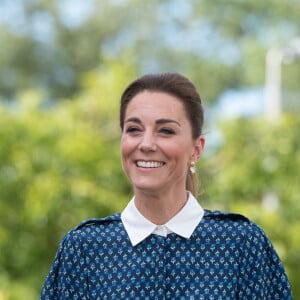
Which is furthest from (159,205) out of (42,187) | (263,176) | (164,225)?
(263,176)

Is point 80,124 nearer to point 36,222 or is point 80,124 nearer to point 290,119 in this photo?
point 36,222

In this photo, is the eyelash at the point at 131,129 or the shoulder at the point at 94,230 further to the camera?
the shoulder at the point at 94,230

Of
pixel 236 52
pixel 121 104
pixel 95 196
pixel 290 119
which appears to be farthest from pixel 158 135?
pixel 236 52

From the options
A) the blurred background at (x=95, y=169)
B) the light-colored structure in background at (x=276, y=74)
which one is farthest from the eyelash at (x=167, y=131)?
the light-colored structure in background at (x=276, y=74)

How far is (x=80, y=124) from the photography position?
10.5 metres

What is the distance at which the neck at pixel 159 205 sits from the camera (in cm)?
322

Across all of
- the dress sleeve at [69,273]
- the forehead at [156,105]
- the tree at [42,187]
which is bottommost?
the dress sleeve at [69,273]

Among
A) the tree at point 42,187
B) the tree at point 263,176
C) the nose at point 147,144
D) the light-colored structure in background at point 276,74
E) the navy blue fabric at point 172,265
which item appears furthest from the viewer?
the light-colored structure in background at point 276,74

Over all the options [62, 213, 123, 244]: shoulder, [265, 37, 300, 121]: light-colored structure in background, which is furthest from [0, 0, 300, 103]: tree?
[62, 213, 123, 244]: shoulder

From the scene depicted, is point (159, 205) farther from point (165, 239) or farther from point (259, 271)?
point (259, 271)

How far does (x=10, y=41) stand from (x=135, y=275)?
27301 millimetres

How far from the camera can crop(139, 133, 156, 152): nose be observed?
3.11m

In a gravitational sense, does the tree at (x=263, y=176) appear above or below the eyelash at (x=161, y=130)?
above

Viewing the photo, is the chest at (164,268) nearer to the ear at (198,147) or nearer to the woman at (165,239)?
the woman at (165,239)
